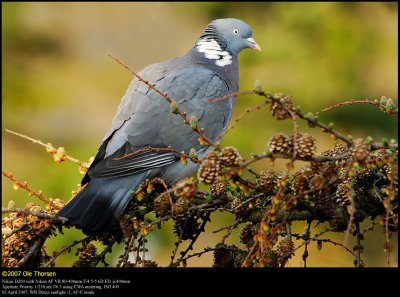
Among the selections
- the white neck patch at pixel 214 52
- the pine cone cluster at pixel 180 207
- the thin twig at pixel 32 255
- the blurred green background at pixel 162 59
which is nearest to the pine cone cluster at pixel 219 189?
the pine cone cluster at pixel 180 207

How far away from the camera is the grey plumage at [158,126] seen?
1.82 meters

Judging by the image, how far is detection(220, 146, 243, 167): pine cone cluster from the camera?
52.0 inches

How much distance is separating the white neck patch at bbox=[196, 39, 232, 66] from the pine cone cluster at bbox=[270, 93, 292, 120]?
4.54ft

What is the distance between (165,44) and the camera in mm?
5047

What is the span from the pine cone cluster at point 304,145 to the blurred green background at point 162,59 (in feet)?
7.83

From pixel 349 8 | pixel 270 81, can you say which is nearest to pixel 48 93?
pixel 270 81

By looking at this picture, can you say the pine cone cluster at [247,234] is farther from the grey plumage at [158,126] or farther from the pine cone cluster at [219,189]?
the grey plumage at [158,126]

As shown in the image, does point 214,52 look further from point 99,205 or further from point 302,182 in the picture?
point 302,182

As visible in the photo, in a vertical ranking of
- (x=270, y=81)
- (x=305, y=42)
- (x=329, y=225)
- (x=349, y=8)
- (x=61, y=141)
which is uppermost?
(x=349, y=8)

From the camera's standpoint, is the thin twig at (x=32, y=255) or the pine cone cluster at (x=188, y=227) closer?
the thin twig at (x=32, y=255)

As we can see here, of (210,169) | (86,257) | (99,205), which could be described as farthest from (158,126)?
(210,169)

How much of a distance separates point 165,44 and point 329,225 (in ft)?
12.2
